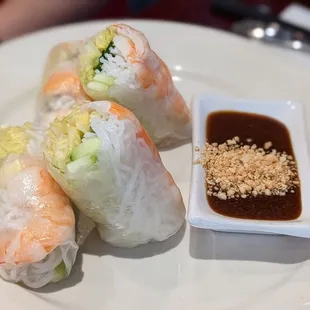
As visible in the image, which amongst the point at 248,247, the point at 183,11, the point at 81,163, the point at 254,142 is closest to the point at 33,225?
the point at 81,163

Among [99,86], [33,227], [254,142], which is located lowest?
[254,142]

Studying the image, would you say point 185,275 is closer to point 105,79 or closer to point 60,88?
point 105,79

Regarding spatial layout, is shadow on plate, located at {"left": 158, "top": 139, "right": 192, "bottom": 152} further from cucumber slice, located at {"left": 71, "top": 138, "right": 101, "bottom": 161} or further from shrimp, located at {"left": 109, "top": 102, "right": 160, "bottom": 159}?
cucumber slice, located at {"left": 71, "top": 138, "right": 101, "bottom": 161}

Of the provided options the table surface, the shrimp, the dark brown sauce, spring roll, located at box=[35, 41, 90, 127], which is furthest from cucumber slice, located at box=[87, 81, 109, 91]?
the table surface

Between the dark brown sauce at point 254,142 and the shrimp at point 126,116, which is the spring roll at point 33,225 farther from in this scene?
the dark brown sauce at point 254,142

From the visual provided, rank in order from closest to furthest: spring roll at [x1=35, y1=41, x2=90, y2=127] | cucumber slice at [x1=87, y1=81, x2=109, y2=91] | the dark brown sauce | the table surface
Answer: the dark brown sauce → cucumber slice at [x1=87, y1=81, x2=109, y2=91] → spring roll at [x1=35, y1=41, x2=90, y2=127] → the table surface

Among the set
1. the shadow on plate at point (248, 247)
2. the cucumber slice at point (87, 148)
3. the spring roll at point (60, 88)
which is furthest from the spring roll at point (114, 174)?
the spring roll at point (60, 88)
